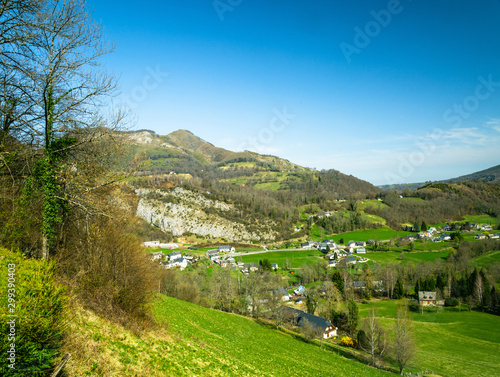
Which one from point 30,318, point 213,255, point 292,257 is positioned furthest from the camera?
point 292,257

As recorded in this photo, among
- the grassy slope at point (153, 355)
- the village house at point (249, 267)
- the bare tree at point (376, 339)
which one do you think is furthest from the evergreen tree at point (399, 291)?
the grassy slope at point (153, 355)

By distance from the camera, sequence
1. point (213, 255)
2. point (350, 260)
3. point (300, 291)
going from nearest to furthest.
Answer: point (300, 291), point (350, 260), point (213, 255)

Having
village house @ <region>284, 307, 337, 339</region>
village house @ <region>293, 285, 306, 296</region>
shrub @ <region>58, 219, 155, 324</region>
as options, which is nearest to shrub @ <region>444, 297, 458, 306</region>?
village house @ <region>293, 285, 306, 296</region>

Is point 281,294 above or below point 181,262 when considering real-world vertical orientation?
above

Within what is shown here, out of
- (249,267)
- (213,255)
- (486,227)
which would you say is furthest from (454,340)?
(486,227)

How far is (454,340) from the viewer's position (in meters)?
39.9

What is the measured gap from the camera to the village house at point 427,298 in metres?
59.3

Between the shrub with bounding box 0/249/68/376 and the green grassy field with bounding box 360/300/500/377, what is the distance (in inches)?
1507

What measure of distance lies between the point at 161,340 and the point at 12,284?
7.11m

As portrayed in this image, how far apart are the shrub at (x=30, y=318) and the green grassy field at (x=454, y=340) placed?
38.3 m

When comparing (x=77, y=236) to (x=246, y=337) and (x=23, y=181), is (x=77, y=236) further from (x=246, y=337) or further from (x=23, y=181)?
(x=246, y=337)

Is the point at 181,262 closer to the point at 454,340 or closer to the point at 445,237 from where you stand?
the point at 454,340

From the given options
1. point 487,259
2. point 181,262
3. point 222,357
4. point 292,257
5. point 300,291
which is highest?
point 222,357

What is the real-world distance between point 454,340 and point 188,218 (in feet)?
388
